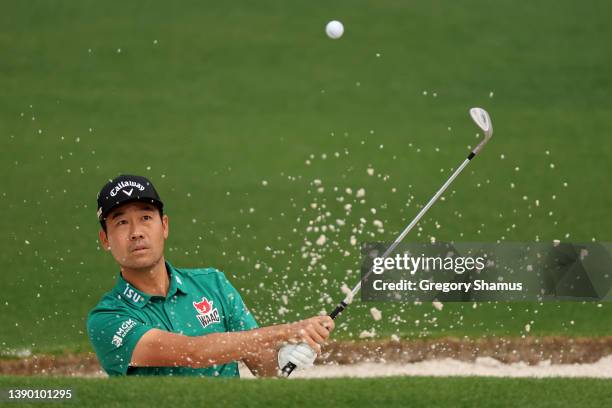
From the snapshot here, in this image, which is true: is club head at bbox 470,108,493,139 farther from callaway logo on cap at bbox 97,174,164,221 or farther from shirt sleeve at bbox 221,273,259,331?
callaway logo on cap at bbox 97,174,164,221

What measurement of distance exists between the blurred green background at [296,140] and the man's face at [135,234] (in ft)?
8.42

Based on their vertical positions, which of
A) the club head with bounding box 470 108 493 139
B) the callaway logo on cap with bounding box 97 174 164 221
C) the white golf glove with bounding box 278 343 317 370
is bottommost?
the white golf glove with bounding box 278 343 317 370

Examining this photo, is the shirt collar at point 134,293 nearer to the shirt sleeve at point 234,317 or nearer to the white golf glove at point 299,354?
the shirt sleeve at point 234,317

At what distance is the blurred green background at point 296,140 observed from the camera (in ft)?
25.7

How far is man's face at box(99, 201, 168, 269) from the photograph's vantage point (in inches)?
176

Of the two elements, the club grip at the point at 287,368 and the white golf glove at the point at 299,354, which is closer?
the white golf glove at the point at 299,354

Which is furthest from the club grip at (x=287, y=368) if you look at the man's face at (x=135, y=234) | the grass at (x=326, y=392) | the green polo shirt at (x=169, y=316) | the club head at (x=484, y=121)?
the club head at (x=484, y=121)

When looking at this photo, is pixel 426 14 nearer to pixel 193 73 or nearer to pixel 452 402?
pixel 193 73

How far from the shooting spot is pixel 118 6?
12.9m

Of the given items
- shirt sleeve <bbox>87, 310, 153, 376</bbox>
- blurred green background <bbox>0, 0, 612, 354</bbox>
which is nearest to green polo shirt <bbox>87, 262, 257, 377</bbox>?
shirt sleeve <bbox>87, 310, 153, 376</bbox>

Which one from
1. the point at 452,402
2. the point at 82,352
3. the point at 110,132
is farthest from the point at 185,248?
the point at 452,402

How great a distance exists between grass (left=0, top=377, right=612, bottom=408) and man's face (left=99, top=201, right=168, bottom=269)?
1.79 feet

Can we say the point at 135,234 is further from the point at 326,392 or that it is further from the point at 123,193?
the point at 326,392

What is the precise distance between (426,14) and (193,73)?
103 inches
